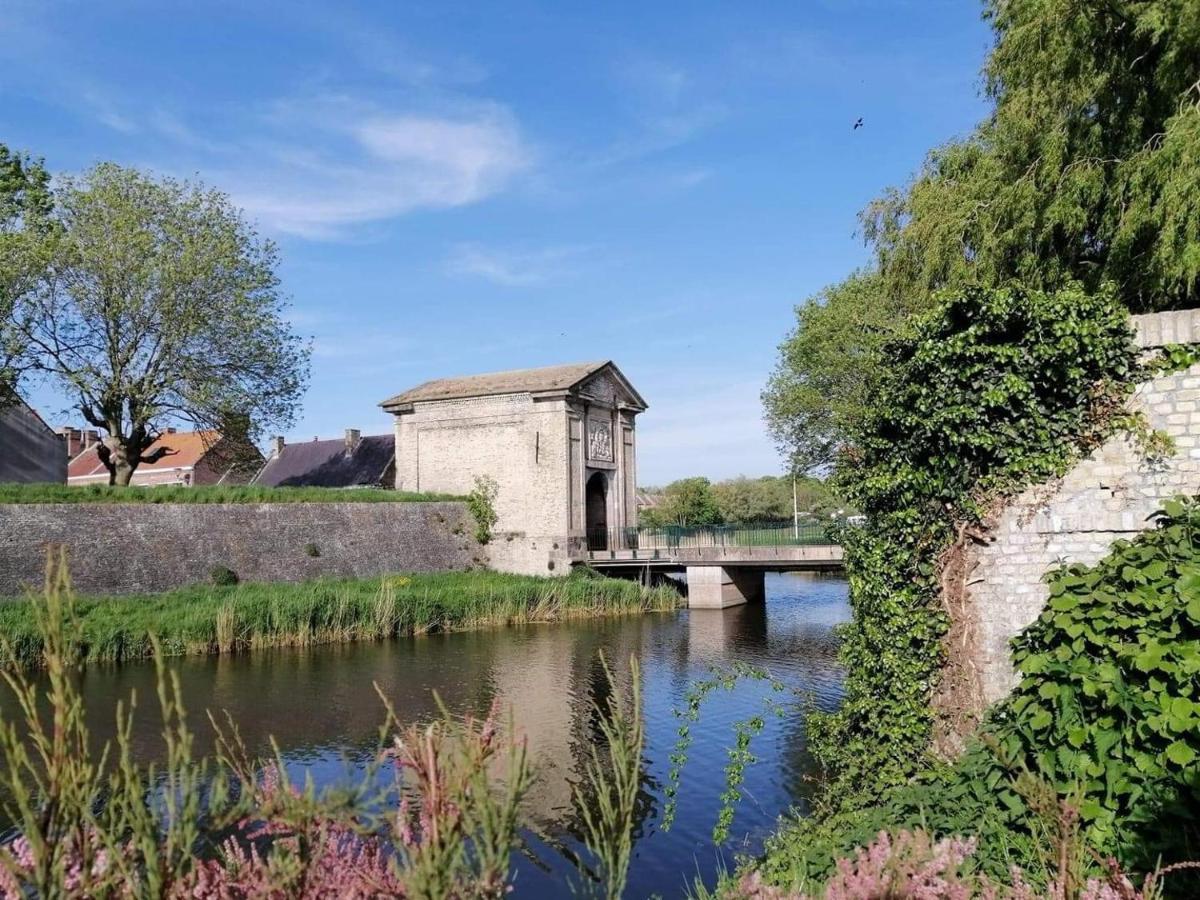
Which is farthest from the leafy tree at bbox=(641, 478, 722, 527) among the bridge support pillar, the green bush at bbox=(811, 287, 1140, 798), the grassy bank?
the green bush at bbox=(811, 287, 1140, 798)

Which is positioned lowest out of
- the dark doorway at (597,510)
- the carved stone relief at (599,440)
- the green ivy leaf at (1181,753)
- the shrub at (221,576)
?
the green ivy leaf at (1181,753)

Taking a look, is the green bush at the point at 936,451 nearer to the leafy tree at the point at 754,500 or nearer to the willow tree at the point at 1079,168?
the willow tree at the point at 1079,168

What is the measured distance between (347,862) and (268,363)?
29908 mm

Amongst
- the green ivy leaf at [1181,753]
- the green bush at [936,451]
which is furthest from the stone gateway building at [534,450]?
the green ivy leaf at [1181,753]

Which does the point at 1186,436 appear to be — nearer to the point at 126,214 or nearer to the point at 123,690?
the point at 123,690

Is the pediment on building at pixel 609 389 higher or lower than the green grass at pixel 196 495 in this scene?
higher

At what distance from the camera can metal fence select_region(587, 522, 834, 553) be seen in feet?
105

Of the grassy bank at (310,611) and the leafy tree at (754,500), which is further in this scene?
the leafy tree at (754,500)

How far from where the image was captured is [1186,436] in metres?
7.38

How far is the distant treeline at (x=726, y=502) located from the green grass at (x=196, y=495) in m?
21.7

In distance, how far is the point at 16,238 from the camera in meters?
25.6

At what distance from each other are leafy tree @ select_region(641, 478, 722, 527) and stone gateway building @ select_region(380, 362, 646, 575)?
26231mm

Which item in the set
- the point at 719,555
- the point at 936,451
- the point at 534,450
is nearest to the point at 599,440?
the point at 534,450

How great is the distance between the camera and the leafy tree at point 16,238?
25.6 metres
